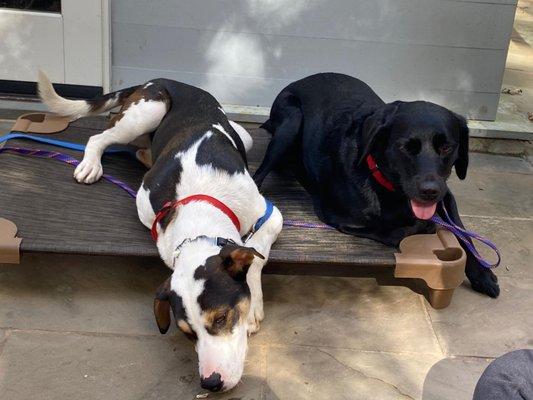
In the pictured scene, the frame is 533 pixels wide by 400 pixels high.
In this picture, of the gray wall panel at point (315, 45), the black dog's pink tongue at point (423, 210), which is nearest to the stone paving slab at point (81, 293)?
the black dog's pink tongue at point (423, 210)

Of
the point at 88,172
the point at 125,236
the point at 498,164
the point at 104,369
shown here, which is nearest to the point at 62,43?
the point at 88,172

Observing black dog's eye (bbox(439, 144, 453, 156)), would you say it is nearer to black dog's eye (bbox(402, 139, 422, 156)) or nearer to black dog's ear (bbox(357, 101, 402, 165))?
black dog's eye (bbox(402, 139, 422, 156))

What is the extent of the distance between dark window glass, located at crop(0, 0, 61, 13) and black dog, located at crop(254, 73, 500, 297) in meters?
1.93

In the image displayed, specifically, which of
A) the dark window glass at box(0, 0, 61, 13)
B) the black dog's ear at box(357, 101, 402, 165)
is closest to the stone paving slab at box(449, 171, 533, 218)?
the black dog's ear at box(357, 101, 402, 165)

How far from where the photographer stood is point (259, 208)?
135 inches

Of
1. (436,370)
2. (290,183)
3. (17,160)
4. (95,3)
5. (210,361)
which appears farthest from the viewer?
(95,3)

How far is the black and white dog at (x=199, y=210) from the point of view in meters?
2.58

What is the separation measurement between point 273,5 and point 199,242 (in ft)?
9.28

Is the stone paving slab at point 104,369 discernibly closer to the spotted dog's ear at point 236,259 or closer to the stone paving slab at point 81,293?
the stone paving slab at point 81,293

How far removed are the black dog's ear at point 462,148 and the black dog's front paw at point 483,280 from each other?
0.53 m

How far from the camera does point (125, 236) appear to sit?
135 inches

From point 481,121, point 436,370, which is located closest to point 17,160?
point 436,370

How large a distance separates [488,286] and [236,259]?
5.33 feet

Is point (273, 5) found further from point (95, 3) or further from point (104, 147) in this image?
point (104, 147)
